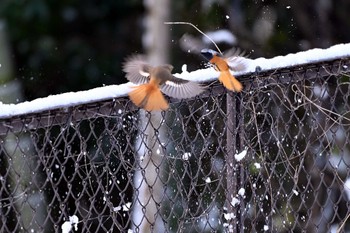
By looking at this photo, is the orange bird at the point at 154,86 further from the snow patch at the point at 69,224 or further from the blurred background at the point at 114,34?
the blurred background at the point at 114,34

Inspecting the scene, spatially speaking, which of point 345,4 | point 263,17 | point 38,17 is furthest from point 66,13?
point 345,4

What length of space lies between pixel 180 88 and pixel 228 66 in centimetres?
11

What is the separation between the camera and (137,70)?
220 centimetres

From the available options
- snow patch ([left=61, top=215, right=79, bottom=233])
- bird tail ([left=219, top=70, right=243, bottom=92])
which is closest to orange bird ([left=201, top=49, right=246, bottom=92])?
bird tail ([left=219, top=70, right=243, bottom=92])

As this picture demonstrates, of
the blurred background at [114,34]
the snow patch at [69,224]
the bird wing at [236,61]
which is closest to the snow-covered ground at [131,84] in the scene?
the bird wing at [236,61]

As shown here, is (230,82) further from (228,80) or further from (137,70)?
(137,70)

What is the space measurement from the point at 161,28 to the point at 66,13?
6.13 feet

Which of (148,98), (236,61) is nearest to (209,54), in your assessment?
(236,61)

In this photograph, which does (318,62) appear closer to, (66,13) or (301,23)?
(301,23)

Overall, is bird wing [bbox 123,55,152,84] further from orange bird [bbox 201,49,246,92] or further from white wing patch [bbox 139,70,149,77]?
orange bird [bbox 201,49,246,92]

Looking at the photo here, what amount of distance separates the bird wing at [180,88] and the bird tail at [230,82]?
0.05m

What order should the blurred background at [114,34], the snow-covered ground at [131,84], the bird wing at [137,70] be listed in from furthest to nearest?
the blurred background at [114,34], the bird wing at [137,70], the snow-covered ground at [131,84]

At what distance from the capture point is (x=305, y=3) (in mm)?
5238

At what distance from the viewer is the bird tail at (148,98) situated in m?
→ 2.07
